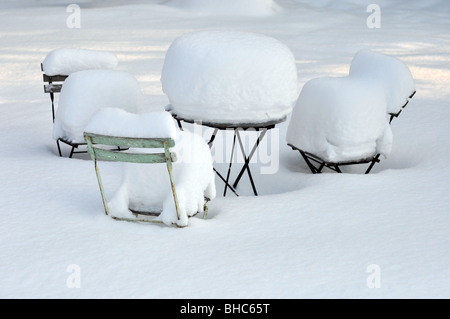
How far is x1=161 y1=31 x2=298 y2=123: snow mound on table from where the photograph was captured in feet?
13.3

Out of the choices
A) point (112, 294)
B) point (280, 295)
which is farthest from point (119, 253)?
point (280, 295)

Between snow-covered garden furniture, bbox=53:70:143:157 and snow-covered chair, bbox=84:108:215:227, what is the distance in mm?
1382

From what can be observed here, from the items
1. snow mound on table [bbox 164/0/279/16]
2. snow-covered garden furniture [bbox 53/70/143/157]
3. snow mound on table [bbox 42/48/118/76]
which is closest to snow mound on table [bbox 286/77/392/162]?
snow-covered garden furniture [bbox 53/70/143/157]

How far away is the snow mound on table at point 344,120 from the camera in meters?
4.59

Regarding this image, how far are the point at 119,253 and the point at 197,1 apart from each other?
12.3m

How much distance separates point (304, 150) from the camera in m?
4.91

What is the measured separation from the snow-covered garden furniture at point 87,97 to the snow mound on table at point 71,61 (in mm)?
276

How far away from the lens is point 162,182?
365 cm

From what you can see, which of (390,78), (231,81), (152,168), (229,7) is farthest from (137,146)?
(229,7)

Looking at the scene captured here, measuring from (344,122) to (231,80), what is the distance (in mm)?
1076

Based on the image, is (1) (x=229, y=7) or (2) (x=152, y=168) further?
(1) (x=229, y=7)

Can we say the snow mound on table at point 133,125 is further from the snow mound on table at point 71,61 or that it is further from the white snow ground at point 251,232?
the snow mound on table at point 71,61

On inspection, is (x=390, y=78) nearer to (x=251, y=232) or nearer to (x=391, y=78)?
(x=391, y=78)

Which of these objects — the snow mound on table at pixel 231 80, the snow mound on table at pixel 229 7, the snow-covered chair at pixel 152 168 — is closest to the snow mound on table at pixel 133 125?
the snow-covered chair at pixel 152 168
